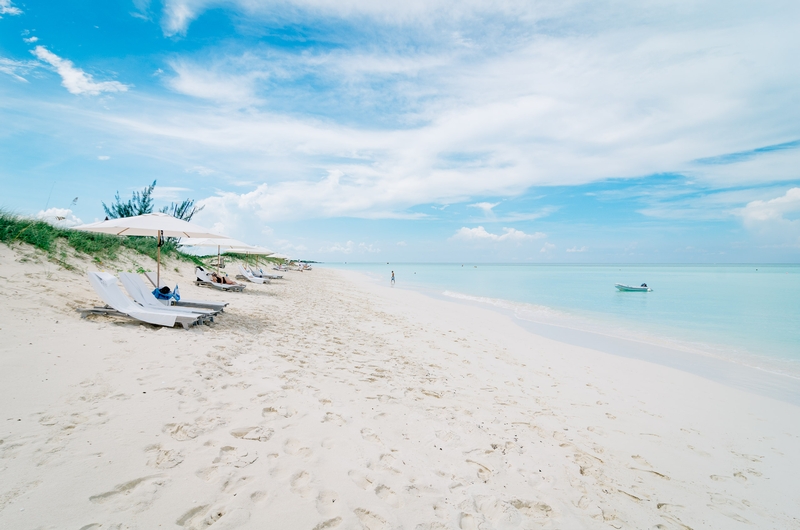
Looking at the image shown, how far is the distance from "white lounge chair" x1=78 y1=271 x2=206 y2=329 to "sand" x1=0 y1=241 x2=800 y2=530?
0.70 ft

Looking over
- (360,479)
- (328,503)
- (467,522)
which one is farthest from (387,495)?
(467,522)

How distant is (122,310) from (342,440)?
18.2ft

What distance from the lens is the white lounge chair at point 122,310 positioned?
654 centimetres

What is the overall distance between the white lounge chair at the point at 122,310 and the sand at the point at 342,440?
0.70 feet

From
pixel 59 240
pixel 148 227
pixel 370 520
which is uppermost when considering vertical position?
pixel 148 227

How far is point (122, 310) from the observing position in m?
6.60

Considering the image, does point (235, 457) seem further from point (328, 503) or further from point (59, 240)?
point (59, 240)

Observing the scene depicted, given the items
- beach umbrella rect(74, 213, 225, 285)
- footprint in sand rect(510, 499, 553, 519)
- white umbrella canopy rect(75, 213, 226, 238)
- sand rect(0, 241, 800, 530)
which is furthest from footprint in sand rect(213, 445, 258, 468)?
white umbrella canopy rect(75, 213, 226, 238)

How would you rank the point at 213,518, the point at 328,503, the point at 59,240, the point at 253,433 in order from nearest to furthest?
the point at 213,518 < the point at 328,503 < the point at 253,433 < the point at 59,240

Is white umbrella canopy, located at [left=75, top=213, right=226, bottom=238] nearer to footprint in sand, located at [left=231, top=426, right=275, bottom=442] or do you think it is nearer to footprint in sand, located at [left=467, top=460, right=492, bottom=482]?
footprint in sand, located at [left=231, top=426, right=275, bottom=442]

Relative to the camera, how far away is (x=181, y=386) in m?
4.12

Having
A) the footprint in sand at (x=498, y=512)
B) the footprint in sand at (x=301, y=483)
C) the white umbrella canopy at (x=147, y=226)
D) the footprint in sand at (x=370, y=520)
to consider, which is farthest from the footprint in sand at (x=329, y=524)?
the white umbrella canopy at (x=147, y=226)

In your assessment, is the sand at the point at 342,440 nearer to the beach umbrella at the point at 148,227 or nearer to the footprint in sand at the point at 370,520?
the footprint in sand at the point at 370,520

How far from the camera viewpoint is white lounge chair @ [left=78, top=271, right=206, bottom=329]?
6539mm
